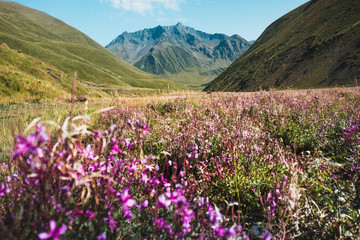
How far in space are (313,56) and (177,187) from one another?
8987cm

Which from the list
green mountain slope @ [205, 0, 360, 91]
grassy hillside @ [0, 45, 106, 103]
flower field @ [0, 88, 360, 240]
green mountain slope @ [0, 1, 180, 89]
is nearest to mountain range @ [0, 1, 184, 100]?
green mountain slope @ [0, 1, 180, 89]

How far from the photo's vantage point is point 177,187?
1.94 metres

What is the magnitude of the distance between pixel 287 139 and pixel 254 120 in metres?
1.21

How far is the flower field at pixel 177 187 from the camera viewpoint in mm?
1277

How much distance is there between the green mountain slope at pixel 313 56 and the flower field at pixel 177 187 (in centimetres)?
4557

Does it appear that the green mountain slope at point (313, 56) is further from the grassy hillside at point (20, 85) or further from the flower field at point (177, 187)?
the flower field at point (177, 187)

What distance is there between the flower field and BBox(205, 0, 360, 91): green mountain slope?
4557cm

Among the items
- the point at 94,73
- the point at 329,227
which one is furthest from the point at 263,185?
the point at 94,73

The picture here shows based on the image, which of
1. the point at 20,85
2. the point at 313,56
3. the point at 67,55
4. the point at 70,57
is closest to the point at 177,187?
the point at 20,85

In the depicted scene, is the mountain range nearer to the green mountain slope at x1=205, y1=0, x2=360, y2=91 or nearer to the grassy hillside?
the green mountain slope at x1=205, y1=0, x2=360, y2=91

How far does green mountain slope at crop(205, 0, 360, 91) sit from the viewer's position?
58638 mm

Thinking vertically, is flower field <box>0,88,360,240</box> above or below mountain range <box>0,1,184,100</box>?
below

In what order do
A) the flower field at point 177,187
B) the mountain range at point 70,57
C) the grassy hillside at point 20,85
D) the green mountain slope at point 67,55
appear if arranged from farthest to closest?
the green mountain slope at point 67,55
the mountain range at point 70,57
the grassy hillside at point 20,85
the flower field at point 177,187

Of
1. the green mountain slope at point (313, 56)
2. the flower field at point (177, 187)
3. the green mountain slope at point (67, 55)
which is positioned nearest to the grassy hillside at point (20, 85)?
the flower field at point (177, 187)
